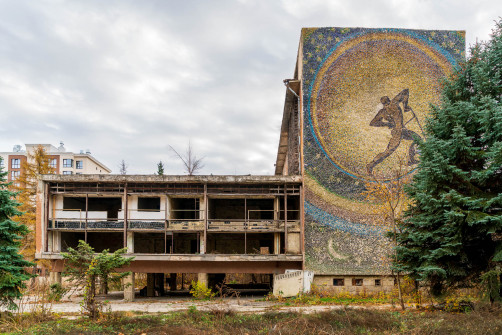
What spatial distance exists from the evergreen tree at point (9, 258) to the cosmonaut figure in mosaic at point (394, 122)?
15700mm

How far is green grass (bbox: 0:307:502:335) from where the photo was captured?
10820 millimetres

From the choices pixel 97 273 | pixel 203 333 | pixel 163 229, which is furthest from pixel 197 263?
pixel 203 333

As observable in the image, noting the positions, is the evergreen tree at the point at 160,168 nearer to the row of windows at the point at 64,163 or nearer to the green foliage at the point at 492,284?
the row of windows at the point at 64,163

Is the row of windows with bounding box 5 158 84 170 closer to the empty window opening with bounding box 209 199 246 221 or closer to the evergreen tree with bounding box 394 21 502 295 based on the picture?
the empty window opening with bounding box 209 199 246 221

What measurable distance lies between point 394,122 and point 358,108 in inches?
77.2

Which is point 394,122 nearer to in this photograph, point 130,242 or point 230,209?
point 230,209

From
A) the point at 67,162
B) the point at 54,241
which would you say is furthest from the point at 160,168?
the point at 54,241

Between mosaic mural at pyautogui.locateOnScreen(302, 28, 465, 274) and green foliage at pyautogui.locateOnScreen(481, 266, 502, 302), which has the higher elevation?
mosaic mural at pyautogui.locateOnScreen(302, 28, 465, 274)

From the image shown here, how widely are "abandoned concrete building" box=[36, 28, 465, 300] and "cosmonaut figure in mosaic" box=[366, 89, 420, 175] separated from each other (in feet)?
0.17

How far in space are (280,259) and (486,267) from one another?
31.6ft

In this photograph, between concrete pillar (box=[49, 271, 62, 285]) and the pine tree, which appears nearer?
concrete pillar (box=[49, 271, 62, 285])

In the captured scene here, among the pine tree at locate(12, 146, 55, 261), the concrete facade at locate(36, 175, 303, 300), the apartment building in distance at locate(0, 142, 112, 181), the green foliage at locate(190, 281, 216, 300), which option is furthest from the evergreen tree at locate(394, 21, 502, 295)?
the apartment building in distance at locate(0, 142, 112, 181)

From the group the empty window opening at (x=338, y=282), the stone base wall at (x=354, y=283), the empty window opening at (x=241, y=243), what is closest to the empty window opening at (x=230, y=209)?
the empty window opening at (x=241, y=243)

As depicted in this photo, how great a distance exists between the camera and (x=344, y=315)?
12.7 meters
